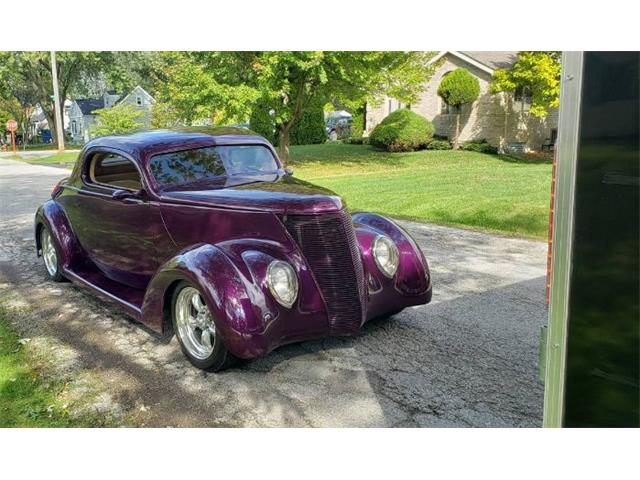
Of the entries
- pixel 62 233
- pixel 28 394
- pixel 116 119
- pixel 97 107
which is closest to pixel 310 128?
pixel 116 119

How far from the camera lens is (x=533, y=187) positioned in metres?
6.55

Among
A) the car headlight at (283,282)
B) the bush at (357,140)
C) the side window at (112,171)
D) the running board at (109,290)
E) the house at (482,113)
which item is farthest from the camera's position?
the bush at (357,140)

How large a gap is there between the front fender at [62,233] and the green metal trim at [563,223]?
4.21 metres

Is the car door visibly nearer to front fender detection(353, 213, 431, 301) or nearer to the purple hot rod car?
the purple hot rod car

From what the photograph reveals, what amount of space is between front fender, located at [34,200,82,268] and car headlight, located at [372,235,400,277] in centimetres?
278

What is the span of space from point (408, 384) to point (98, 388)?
1.83 meters

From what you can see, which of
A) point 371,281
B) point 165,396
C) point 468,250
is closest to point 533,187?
point 468,250

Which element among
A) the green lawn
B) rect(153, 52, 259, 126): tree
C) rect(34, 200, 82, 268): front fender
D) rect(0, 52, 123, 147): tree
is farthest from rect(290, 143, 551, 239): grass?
rect(34, 200, 82, 268): front fender

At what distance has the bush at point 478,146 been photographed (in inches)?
283

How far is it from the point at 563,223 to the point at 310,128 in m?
4.97

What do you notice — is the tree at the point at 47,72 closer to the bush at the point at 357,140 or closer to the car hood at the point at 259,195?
the car hood at the point at 259,195

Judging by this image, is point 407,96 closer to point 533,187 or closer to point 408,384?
point 533,187

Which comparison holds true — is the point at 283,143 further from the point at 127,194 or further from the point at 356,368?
the point at 356,368

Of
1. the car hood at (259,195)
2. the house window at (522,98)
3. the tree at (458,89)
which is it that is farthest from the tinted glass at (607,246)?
the tree at (458,89)
